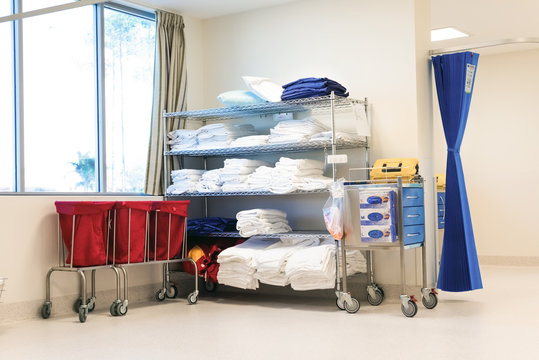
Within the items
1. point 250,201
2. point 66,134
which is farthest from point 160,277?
point 66,134

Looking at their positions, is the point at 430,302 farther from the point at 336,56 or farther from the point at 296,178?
the point at 336,56

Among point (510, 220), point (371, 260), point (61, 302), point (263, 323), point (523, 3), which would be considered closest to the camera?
point (263, 323)

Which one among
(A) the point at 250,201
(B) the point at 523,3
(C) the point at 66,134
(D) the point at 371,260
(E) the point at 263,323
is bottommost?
(E) the point at 263,323

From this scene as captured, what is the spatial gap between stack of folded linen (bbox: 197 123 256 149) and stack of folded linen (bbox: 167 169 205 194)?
276 millimetres

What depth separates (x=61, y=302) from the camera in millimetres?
5570

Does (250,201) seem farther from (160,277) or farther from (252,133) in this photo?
Answer: (160,277)

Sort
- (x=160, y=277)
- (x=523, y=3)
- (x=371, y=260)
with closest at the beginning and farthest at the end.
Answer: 1. (x=371, y=260)
2. (x=160, y=277)
3. (x=523, y=3)

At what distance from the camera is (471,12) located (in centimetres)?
748

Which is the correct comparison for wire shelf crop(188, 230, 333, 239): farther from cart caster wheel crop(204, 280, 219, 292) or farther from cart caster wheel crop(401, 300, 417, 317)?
cart caster wheel crop(401, 300, 417, 317)

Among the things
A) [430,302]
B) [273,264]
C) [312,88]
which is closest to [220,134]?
[312,88]

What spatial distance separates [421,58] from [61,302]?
3.88 metres

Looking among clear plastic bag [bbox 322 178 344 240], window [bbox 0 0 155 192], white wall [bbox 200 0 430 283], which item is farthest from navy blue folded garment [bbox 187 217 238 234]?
clear plastic bag [bbox 322 178 344 240]

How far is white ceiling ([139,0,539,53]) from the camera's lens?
677cm

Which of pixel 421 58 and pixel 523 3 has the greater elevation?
pixel 523 3
